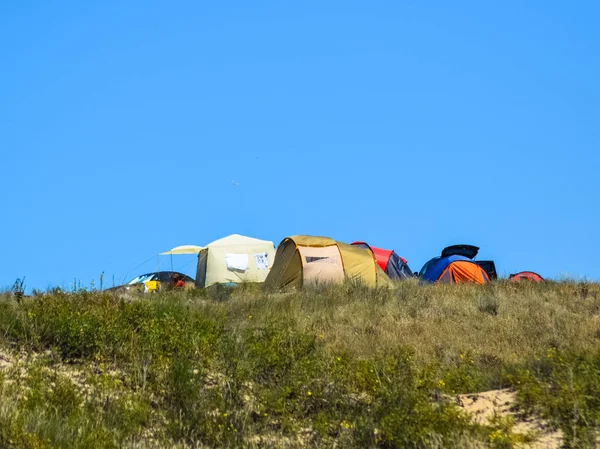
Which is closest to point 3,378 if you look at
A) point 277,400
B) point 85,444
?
point 85,444

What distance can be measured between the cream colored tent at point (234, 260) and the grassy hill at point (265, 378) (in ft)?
50.2

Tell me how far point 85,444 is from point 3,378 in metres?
1.79

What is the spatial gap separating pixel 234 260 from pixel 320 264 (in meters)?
6.98

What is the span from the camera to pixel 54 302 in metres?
10.7

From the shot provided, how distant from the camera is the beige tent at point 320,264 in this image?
21859 millimetres

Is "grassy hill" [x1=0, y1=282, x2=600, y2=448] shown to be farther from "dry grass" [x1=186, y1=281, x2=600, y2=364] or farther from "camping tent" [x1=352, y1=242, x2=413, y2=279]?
"camping tent" [x1=352, y1=242, x2=413, y2=279]

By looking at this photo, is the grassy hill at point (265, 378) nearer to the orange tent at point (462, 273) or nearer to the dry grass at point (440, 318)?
the dry grass at point (440, 318)

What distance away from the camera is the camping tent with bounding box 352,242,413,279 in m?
28.5

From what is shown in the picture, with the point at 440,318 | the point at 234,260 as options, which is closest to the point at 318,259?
the point at 234,260

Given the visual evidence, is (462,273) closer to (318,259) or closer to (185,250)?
(318,259)

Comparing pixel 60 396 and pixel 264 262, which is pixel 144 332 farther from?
pixel 264 262

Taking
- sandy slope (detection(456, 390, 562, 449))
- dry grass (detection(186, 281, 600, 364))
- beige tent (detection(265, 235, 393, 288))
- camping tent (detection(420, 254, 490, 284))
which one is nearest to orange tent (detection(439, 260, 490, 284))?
camping tent (detection(420, 254, 490, 284))

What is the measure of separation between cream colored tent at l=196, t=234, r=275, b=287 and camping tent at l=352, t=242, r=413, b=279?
12.1 ft

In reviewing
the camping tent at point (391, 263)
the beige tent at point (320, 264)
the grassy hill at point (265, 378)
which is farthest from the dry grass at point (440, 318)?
the camping tent at point (391, 263)
